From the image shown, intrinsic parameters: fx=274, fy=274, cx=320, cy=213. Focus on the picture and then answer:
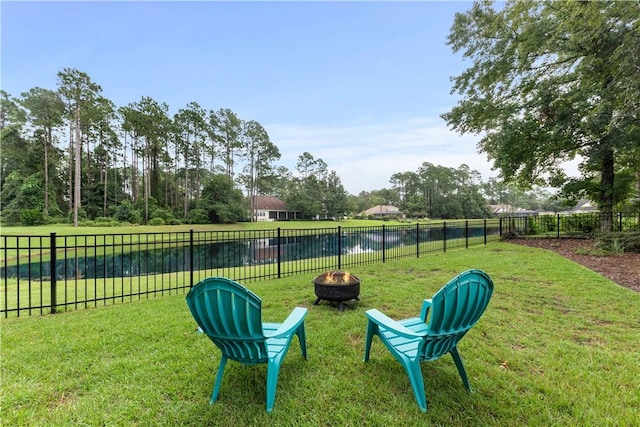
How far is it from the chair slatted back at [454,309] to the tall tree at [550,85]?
9273 mm

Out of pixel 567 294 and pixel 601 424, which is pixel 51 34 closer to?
pixel 601 424

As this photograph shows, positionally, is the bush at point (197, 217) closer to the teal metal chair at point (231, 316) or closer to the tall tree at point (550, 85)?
the tall tree at point (550, 85)

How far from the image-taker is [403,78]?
11656 mm

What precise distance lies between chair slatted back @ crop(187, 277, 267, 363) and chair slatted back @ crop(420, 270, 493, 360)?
1.18 metres

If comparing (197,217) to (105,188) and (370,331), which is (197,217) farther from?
(370,331)

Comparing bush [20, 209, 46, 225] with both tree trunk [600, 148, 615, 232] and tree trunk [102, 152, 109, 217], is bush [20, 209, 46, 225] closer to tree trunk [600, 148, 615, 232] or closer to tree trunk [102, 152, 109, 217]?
tree trunk [102, 152, 109, 217]

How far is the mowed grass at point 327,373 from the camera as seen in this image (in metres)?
1.89

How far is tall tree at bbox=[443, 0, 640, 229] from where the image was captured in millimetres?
8078

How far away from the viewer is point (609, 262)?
7.17 meters

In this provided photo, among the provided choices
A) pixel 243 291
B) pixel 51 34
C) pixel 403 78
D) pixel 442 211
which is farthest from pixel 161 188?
pixel 442 211

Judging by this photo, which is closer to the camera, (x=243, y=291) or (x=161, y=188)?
(x=243, y=291)

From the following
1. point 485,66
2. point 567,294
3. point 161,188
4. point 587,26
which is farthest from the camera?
point 161,188

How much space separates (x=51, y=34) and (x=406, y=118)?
14995mm

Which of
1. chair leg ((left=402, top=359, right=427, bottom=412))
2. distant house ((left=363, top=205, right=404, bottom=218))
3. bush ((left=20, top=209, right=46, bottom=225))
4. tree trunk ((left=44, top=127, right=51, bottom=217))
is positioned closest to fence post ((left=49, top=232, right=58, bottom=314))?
chair leg ((left=402, top=359, right=427, bottom=412))
